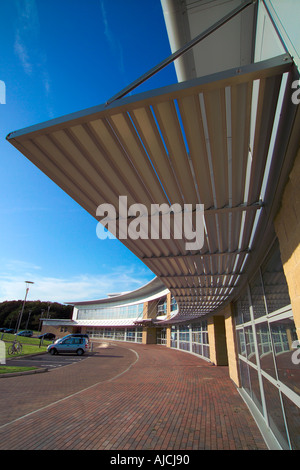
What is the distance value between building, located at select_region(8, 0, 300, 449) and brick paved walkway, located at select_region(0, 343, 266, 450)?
1407 mm

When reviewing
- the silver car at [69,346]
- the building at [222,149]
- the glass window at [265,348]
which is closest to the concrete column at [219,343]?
the glass window at [265,348]

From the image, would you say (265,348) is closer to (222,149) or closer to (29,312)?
(222,149)

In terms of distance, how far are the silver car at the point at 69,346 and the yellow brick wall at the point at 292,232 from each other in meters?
23.3

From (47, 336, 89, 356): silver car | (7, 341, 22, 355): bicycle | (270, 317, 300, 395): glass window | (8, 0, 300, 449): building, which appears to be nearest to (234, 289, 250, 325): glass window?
(8, 0, 300, 449): building

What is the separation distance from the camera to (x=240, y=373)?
346 inches

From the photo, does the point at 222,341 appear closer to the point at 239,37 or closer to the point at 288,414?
the point at 288,414

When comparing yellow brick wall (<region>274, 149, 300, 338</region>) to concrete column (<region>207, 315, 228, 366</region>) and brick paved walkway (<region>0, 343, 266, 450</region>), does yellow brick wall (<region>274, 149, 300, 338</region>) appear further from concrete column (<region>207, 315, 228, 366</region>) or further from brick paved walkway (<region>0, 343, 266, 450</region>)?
concrete column (<region>207, 315, 228, 366</region>)

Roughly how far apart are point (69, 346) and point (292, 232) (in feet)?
78.6

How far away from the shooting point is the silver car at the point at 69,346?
21.1 m

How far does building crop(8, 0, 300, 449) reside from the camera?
173cm

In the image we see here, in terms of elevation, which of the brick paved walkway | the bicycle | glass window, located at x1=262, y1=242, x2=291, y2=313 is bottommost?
the brick paved walkway

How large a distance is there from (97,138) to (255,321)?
562 cm

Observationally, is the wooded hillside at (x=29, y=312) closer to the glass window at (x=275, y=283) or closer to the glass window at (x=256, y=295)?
the glass window at (x=256, y=295)
